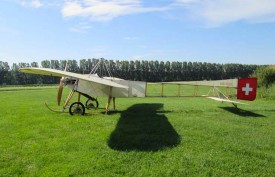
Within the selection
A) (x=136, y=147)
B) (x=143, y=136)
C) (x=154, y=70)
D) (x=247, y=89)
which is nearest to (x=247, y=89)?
(x=247, y=89)

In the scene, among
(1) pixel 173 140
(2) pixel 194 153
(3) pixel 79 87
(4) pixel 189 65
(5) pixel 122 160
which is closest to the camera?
(5) pixel 122 160

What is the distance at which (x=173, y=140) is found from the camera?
8242 millimetres

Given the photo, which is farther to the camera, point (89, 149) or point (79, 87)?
point (79, 87)

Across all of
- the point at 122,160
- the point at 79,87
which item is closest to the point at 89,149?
the point at 122,160

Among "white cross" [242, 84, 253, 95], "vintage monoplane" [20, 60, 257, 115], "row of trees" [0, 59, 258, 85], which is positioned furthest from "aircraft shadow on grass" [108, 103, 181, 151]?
"row of trees" [0, 59, 258, 85]

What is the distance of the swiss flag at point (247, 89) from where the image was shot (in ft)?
49.2

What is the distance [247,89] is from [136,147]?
33.5 ft

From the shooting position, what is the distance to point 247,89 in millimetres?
15133

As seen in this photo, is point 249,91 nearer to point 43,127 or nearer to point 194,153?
point 194,153

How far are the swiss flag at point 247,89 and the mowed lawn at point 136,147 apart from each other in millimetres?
4125

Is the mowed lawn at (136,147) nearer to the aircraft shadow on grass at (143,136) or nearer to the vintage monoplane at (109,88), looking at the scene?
the aircraft shadow on grass at (143,136)

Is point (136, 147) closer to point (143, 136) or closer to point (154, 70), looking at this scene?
point (143, 136)

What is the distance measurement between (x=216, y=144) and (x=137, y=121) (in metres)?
4.26

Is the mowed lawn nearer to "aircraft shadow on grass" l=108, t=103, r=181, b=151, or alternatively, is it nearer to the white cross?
"aircraft shadow on grass" l=108, t=103, r=181, b=151
